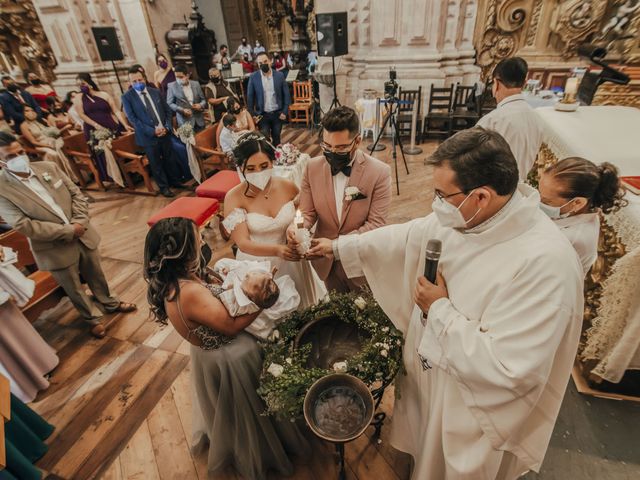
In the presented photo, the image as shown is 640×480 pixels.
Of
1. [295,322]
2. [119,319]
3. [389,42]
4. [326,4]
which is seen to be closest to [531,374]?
[295,322]

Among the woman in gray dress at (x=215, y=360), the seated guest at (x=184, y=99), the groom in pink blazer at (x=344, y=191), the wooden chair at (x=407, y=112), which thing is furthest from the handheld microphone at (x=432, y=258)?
the wooden chair at (x=407, y=112)

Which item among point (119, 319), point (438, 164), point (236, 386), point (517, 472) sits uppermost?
point (438, 164)

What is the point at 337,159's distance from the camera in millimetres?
2318

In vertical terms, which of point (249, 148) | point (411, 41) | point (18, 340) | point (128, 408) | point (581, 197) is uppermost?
point (411, 41)

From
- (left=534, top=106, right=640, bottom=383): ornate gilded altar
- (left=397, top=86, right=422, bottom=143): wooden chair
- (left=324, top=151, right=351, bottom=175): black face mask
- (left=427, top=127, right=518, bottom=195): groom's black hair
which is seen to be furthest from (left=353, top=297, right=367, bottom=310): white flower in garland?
(left=397, top=86, right=422, bottom=143): wooden chair

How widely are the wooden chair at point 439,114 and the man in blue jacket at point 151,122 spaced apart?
5563mm

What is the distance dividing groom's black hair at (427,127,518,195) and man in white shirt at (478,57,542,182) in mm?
2585

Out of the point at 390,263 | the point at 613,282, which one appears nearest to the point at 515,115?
the point at 613,282

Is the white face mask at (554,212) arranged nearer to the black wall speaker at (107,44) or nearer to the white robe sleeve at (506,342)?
the white robe sleeve at (506,342)

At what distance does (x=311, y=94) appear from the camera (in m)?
9.74

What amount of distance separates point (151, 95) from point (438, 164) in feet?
20.8

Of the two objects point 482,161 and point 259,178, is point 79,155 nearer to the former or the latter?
point 259,178

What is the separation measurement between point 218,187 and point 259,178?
2.60m

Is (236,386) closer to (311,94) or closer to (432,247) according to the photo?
(432,247)
